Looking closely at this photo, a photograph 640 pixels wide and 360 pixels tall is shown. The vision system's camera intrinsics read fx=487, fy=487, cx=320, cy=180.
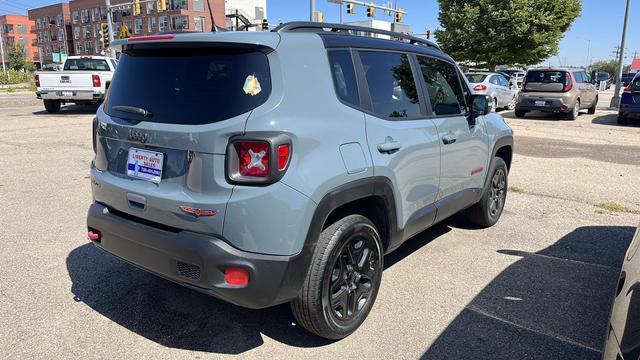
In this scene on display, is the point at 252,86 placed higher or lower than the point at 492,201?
higher

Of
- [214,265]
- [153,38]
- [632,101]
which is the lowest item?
[214,265]

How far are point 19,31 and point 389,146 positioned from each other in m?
134

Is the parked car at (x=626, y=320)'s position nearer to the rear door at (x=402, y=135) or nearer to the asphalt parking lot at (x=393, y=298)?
the asphalt parking lot at (x=393, y=298)

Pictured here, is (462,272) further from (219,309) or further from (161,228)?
(161,228)

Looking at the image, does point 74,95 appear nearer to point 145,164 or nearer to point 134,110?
point 134,110

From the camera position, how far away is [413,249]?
4633 millimetres

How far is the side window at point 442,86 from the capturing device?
395 cm

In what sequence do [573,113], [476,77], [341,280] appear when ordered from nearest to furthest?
1. [341,280]
2. [573,113]
3. [476,77]

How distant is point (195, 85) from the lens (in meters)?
2.70

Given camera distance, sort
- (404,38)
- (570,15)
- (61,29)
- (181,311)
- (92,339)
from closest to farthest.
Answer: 1. (92,339)
2. (181,311)
3. (404,38)
4. (570,15)
5. (61,29)

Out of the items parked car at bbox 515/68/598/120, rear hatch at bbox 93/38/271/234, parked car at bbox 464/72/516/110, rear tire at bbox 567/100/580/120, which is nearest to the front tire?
rear hatch at bbox 93/38/271/234

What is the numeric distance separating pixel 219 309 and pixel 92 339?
818 millimetres

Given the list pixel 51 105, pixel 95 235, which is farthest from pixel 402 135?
pixel 51 105

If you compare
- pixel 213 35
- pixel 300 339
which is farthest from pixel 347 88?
pixel 300 339
